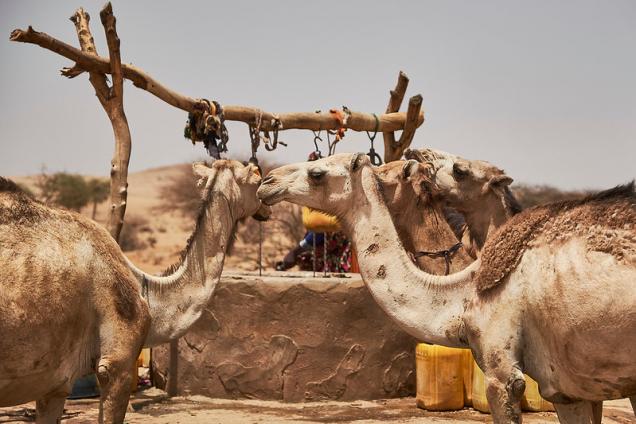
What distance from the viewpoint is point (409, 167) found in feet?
22.7

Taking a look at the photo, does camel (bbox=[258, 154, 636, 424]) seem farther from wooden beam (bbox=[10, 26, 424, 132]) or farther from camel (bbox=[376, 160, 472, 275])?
wooden beam (bbox=[10, 26, 424, 132])

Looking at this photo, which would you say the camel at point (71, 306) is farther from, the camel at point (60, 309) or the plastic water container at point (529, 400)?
the plastic water container at point (529, 400)

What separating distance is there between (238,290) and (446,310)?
4073 mm

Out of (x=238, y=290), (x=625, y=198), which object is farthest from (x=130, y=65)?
(x=625, y=198)

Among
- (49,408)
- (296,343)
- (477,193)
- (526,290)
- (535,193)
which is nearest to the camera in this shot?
(526,290)

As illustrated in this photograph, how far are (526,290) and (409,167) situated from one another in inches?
77.4

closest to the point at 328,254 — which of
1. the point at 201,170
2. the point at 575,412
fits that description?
the point at 201,170

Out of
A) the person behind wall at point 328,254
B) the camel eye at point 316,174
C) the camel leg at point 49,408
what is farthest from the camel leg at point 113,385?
the person behind wall at point 328,254

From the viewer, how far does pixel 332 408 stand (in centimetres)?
907

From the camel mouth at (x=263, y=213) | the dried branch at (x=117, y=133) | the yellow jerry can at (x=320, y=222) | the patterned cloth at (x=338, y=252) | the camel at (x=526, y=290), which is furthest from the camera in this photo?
the patterned cloth at (x=338, y=252)

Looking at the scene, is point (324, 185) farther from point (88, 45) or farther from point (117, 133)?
point (88, 45)

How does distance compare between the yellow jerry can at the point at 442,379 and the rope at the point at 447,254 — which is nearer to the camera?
the rope at the point at 447,254

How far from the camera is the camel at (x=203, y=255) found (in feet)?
20.0

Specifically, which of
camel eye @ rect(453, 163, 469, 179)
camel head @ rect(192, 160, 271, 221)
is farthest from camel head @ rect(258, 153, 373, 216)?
camel eye @ rect(453, 163, 469, 179)
